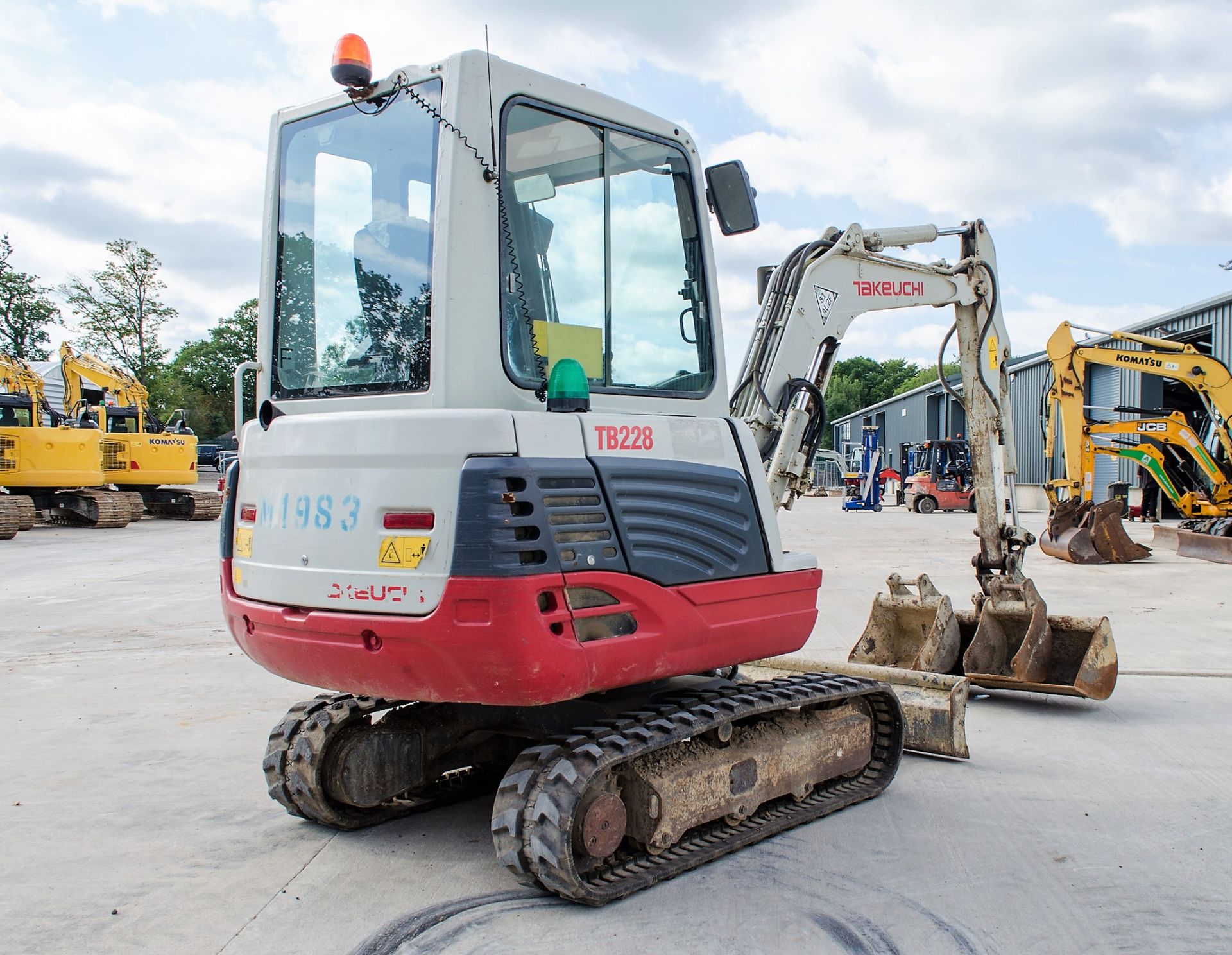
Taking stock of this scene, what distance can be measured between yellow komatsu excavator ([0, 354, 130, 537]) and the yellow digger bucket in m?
18.0

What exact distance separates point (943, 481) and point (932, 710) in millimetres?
26470

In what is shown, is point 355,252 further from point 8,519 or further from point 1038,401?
point 1038,401

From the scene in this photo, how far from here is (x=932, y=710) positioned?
524cm

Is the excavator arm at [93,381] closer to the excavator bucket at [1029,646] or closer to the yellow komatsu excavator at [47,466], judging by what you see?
the yellow komatsu excavator at [47,466]

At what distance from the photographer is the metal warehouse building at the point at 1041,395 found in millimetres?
22672

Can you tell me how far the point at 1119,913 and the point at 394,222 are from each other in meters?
3.49

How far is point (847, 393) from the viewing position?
3536 inches

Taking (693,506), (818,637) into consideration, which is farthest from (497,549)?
(818,637)

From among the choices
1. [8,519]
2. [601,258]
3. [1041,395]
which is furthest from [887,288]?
[1041,395]

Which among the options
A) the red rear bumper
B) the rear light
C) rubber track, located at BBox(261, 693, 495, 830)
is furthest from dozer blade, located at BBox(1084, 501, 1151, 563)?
the rear light

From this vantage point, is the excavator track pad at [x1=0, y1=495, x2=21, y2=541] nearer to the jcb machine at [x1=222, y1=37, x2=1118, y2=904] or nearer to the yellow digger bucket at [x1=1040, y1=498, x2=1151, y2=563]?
the jcb machine at [x1=222, y1=37, x2=1118, y2=904]

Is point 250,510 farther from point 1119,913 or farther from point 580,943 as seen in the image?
point 1119,913

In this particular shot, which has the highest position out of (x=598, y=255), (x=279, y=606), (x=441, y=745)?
(x=598, y=255)

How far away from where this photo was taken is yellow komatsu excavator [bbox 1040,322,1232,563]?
Answer: 14938 millimetres
